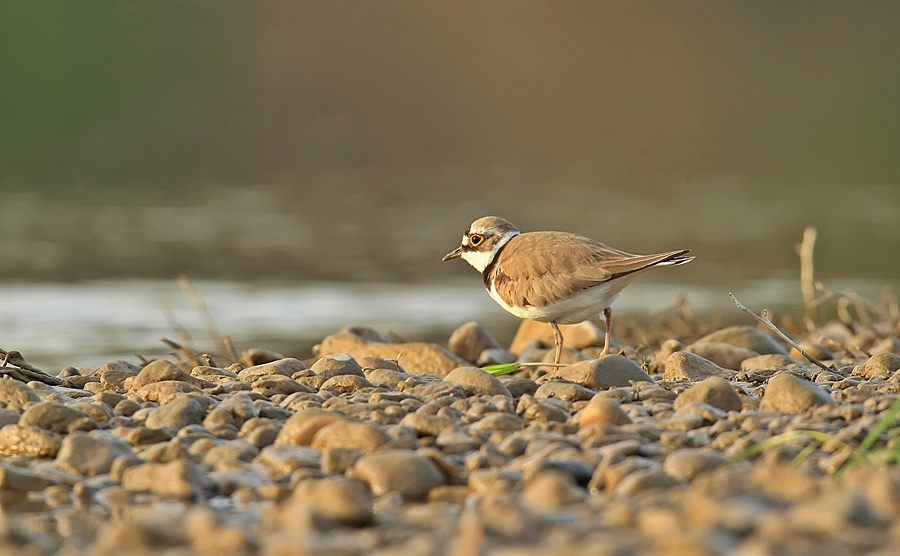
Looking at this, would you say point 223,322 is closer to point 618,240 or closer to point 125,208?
point 618,240

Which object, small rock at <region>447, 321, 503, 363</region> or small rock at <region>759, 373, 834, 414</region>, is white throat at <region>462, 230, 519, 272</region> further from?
small rock at <region>759, 373, 834, 414</region>

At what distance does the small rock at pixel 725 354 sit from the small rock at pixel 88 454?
161 inches

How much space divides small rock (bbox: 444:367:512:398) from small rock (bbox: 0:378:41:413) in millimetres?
1962

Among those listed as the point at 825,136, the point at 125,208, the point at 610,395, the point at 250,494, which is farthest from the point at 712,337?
the point at 825,136

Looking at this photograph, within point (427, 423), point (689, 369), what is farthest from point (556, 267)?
point (427, 423)

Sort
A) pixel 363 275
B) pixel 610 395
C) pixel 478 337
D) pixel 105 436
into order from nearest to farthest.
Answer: pixel 105 436, pixel 610 395, pixel 478 337, pixel 363 275

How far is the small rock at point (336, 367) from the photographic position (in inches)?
235

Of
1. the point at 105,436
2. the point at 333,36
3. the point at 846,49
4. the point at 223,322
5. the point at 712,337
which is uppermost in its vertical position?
the point at 333,36

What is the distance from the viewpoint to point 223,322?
42.6 feet

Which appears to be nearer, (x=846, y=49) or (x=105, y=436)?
(x=105, y=436)

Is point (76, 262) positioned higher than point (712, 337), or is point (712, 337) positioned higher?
point (76, 262)

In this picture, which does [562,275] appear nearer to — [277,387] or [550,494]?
[277,387]

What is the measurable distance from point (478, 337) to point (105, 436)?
14.2 ft

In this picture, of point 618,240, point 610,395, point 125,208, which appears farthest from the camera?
point 125,208
